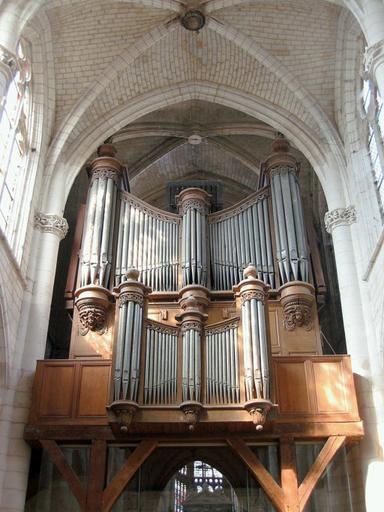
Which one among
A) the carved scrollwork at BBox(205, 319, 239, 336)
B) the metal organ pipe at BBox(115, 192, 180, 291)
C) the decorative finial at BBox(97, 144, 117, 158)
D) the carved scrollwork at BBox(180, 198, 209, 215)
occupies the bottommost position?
the carved scrollwork at BBox(205, 319, 239, 336)

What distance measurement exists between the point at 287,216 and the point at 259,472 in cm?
512

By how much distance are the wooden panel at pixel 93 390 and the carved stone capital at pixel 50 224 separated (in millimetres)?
3005

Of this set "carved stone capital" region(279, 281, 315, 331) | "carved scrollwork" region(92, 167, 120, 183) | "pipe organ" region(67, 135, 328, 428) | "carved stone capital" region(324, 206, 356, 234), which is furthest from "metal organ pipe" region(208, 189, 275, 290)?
"carved scrollwork" region(92, 167, 120, 183)

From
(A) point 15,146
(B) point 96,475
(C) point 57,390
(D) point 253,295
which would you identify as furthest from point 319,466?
(A) point 15,146

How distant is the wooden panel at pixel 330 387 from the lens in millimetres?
10117

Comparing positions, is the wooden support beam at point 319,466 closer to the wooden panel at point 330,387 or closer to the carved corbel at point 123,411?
the wooden panel at point 330,387

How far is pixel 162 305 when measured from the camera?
12.3 m

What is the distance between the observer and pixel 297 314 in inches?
460

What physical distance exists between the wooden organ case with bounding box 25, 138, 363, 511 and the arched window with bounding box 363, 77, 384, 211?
181cm

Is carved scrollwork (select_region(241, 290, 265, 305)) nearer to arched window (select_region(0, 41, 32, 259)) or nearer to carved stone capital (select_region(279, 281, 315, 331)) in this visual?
carved stone capital (select_region(279, 281, 315, 331))

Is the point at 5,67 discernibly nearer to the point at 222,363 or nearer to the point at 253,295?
the point at 253,295

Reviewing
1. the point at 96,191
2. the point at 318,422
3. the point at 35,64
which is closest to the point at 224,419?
the point at 318,422

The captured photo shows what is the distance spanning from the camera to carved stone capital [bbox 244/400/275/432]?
373 inches

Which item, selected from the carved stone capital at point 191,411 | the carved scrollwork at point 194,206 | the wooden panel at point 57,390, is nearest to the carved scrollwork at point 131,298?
the wooden panel at point 57,390
